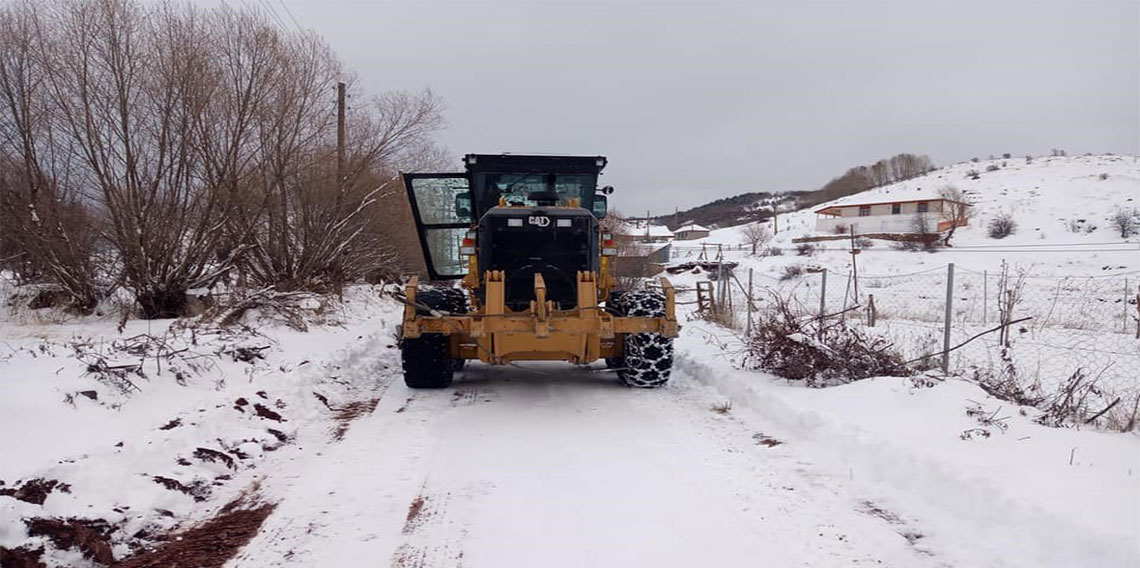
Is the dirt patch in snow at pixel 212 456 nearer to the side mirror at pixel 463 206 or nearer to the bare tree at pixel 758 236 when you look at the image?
the side mirror at pixel 463 206

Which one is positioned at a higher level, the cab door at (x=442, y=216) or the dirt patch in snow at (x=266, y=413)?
the cab door at (x=442, y=216)

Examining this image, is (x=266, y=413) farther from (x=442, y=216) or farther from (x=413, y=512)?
(x=442, y=216)

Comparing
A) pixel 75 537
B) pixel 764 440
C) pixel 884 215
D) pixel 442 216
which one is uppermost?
pixel 884 215

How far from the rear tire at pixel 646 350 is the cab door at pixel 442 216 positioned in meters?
2.38

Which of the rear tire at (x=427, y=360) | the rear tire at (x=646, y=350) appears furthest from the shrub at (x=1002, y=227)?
the rear tire at (x=427, y=360)

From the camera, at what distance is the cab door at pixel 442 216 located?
8.66 metres

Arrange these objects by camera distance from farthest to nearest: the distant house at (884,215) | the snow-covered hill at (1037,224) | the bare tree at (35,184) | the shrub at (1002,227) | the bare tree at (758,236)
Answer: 1. the bare tree at (758,236)
2. the distant house at (884,215)
3. the shrub at (1002,227)
4. the snow-covered hill at (1037,224)
5. the bare tree at (35,184)

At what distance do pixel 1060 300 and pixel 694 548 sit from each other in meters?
18.6

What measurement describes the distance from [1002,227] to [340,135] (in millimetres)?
43252

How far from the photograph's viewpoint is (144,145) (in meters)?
11.9

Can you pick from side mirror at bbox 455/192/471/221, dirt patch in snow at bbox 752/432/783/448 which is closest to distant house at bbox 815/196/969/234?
side mirror at bbox 455/192/471/221

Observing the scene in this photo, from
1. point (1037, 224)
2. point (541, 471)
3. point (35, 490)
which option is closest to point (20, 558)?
point (35, 490)

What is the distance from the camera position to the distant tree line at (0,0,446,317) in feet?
37.3

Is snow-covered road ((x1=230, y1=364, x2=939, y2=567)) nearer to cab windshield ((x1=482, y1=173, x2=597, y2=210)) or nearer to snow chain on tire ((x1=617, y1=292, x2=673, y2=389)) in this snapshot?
snow chain on tire ((x1=617, y1=292, x2=673, y2=389))
